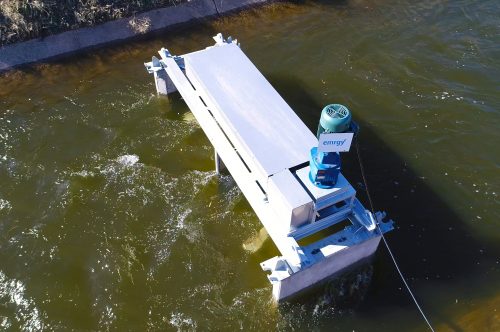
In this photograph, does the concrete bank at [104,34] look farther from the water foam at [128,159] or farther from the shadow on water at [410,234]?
the shadow on water at [410,234]

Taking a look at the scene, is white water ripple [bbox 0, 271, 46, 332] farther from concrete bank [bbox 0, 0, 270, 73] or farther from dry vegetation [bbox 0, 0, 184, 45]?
dry vegetation [bbox 0, 0, 184, 45]

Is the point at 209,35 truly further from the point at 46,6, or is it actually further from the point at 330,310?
the point at 330,310

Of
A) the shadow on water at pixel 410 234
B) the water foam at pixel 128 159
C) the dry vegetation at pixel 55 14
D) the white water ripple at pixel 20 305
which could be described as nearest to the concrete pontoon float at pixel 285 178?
the shadow on water at pixel 410 234

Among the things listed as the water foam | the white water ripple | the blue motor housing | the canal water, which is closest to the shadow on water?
the canal water

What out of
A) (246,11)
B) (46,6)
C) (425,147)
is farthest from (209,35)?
(425,147)

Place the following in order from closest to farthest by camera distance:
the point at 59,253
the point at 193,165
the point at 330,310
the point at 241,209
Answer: the point at 330,310, the point at 59,253, the point at 241,209, the point at 193,165

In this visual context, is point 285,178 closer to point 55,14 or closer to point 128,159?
point 128,159
